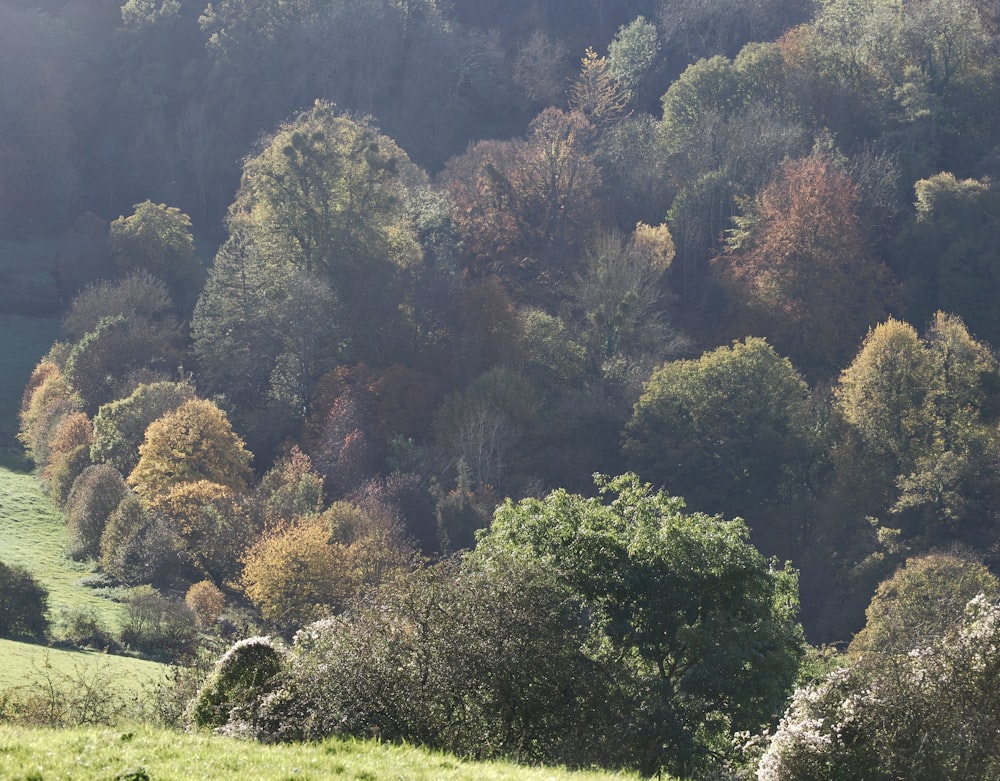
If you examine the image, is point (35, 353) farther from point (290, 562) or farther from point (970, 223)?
point (970, 223)

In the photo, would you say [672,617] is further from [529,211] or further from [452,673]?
[529,211]

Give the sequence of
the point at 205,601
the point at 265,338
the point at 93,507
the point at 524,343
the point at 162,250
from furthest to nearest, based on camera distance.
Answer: the point at 162,250, the point at 265,338, the point at 524,343, the point at 93,507, the point at 205,601

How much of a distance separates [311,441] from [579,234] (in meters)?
28.9

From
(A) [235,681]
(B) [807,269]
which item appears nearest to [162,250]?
(B) [807,269]

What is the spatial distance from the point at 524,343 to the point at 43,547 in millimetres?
31161

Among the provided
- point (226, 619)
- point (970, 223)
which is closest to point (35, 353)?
point (226, 619)

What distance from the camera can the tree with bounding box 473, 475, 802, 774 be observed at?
25.5 metres

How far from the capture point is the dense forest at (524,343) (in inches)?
1022

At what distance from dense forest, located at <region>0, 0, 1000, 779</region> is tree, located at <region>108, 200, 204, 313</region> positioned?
0.29m

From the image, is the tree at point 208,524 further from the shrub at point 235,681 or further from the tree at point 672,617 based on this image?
the shrub at point 235,681

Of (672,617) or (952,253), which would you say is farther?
(952,253)

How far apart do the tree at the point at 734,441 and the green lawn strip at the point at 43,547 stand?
98.2 ft

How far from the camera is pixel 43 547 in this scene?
65812mm

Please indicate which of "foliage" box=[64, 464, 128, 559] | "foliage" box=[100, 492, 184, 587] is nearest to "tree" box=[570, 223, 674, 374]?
"foliage" box=[100, 492, 184, 587]
